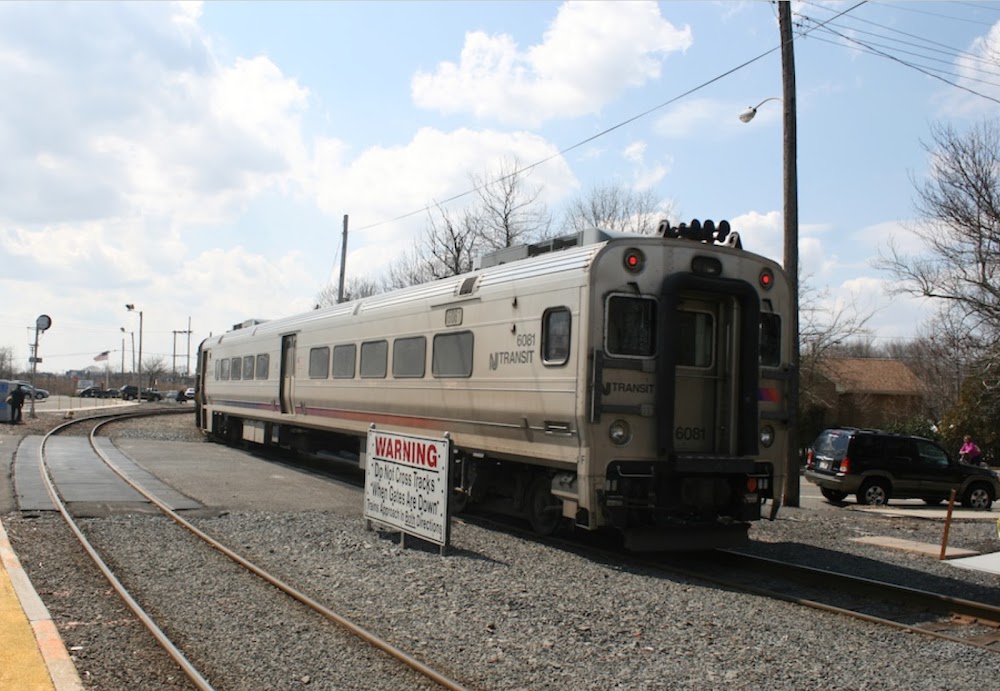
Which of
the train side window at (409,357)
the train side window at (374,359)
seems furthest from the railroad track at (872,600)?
the train side window at (374,359)

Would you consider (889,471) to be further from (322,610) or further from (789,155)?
(322,610)

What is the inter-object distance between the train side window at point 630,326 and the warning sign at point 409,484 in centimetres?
215

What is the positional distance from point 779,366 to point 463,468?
4.21 metres

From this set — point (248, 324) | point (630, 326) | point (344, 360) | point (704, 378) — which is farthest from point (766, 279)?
point (248, 324)

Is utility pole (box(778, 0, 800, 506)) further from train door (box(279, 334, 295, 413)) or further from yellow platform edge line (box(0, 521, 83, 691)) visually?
yellow platform edge line (box(0, 521, 83, 691))

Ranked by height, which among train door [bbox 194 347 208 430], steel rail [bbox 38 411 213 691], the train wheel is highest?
train door [bbox 194 347 208 430]

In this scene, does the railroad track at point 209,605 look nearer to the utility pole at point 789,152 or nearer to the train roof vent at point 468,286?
the train roof vent at point 468,286

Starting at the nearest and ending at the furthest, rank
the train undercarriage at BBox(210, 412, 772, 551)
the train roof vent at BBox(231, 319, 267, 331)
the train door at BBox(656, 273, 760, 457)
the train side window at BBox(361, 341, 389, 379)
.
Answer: the train undercarriage at BBox(210, 412, 772, 551) < the train door at BBox(656, 273, 760, 457) < the train side window at BBox(361, 341, 389, 379) < the train roof vent at BBox(231, 319, 267, 331)

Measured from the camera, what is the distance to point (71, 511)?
1155cm

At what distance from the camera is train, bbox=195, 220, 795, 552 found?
877 centimetres

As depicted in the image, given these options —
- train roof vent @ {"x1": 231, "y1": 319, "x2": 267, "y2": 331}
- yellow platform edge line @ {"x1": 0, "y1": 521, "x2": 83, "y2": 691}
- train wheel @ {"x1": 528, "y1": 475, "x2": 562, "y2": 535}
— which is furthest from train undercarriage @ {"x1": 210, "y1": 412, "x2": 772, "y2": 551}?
train roof vent @ {"x1": 231, "y1": 319, "x2": 267, "y2": 331}

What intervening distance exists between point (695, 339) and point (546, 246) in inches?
87.2

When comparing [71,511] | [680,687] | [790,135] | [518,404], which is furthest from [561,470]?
[790,135]

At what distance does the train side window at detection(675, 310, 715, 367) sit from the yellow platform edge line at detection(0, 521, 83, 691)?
20.8 ft
